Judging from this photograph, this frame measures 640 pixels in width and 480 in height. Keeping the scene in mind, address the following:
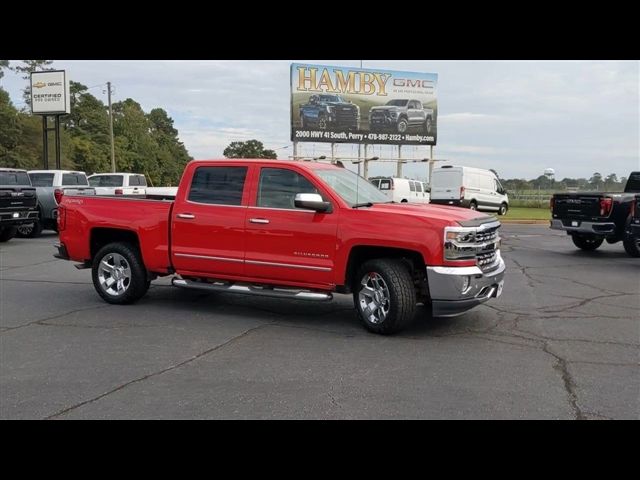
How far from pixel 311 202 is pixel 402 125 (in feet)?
128

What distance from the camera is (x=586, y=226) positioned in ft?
45.6

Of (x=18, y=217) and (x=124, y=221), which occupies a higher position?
(x=124, y=221)

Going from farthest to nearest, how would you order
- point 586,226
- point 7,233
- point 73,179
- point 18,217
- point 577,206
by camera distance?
point 73,179
point 7,233
point 18,217
point 577,206
point 586,226

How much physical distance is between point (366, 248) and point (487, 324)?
5.86ft

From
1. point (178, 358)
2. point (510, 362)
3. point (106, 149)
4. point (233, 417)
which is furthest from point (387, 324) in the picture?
point (106, 149)

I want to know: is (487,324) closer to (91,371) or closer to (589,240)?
(91,371)

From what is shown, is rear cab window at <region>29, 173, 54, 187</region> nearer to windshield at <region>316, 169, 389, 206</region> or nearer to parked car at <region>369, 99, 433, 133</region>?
windshield at <region>316, 169, 389, 206</region>

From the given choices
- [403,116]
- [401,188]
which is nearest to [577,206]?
[401,188]

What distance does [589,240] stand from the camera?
1524cm

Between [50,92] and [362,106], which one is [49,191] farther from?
[362,106]

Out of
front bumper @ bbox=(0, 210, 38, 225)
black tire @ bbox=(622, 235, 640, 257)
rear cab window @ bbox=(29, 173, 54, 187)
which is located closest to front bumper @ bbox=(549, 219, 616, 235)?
black tire @ bbox=(622, 235, 640, 257)

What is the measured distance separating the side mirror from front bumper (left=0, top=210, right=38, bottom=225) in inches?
457

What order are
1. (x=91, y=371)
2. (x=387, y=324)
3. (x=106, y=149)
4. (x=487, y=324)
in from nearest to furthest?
1. (x=91, y=371)
2. (x=387, y=324)
3. (x=487, y=324)
4. (x=106, y=149)

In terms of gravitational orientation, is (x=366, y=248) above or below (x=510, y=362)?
above
